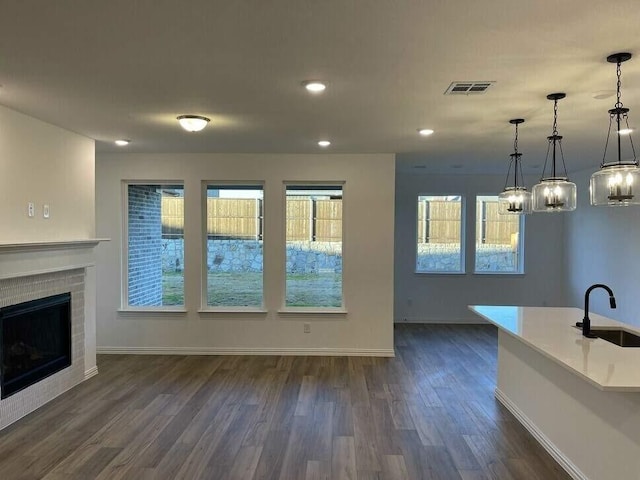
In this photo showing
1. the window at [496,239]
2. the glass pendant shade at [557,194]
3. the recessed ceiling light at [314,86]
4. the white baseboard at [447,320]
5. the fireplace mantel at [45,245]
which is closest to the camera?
the recessed ceiling light at [314,86]

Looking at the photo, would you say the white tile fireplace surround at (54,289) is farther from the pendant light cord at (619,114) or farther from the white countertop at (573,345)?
the pendant light cord at (619,114)

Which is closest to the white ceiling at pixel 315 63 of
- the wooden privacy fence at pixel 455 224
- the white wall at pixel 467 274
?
the white wall at pixel 467 274

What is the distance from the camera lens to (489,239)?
7598 mm

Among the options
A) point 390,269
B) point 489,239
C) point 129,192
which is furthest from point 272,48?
point 489,239

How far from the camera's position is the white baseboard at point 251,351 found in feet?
17.8

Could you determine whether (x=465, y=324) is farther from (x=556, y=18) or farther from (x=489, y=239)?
(x=556, y=18)

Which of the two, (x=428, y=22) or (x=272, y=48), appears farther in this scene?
(x=272, y=48)

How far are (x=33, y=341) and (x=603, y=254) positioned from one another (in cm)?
727

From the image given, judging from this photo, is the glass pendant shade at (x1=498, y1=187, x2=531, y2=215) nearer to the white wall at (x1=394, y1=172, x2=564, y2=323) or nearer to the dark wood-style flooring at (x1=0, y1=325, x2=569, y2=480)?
the dark wood-style flooring at (x1=0, y1=325, x2=569, y2=480)

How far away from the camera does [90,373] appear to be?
4578 millimetres

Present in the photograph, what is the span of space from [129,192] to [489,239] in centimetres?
588

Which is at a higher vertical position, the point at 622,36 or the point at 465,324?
the point at 622,36

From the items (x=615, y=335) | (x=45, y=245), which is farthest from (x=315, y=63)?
(x=615, y=335)

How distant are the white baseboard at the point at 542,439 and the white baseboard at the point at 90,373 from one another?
13.7 ft
